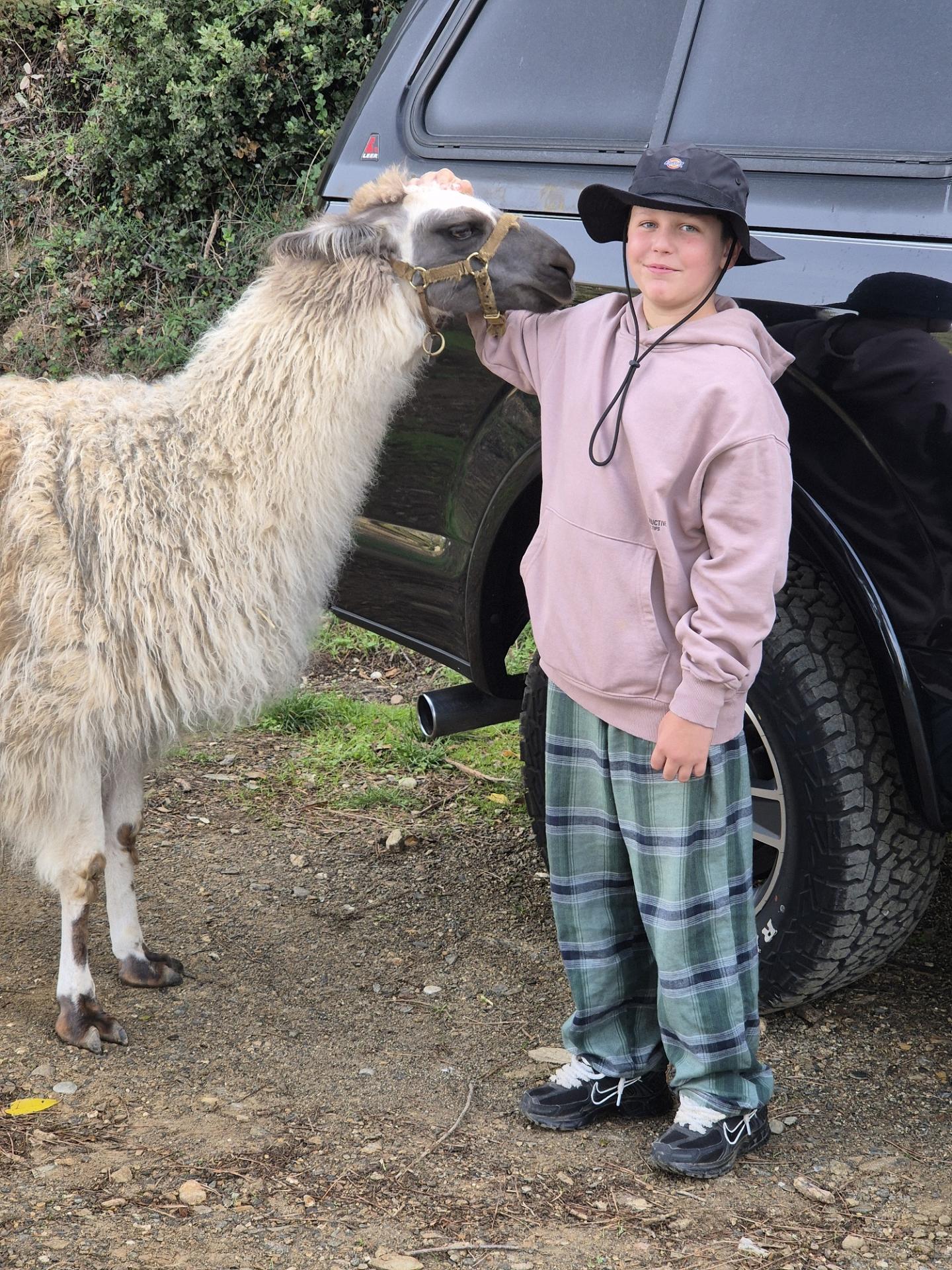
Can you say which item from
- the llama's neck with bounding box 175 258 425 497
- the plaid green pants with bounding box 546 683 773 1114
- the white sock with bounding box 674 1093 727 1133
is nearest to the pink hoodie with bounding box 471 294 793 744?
the plaid green pants with bounding box 546 683 773 1114

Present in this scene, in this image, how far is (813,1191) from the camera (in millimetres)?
2621

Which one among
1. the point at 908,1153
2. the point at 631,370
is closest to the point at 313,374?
the point at 631,370

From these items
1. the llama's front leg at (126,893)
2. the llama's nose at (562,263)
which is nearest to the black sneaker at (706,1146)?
the llama's front leg at (126,893)

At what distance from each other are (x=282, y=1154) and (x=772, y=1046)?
1210 mm

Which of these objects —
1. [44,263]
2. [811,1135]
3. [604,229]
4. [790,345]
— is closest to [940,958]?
[811,1135]

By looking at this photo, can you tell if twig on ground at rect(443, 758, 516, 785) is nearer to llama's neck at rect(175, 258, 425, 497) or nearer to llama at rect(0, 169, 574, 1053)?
→ llama at rect(0, 169, 574, 1053)

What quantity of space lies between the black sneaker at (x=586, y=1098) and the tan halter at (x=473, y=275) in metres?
1.66

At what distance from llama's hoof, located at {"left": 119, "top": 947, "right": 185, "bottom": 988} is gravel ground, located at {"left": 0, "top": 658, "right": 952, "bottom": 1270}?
0.13 feet

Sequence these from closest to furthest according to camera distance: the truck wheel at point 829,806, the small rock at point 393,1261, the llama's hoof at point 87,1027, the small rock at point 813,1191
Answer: the small rock at point 393,1261
the small rock at point 813,1191
the truck wheel at point 829,806
the llama's hoof at point 87,1027

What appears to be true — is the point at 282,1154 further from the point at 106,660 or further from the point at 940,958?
the point at 940,958

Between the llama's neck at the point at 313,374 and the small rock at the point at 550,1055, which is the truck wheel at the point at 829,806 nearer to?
the small rock at the point at 550,1055

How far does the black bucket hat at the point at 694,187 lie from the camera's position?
7.89 ft

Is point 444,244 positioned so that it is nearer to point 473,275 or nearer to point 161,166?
point 473,275

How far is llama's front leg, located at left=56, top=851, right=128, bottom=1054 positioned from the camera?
3186 millimetres
